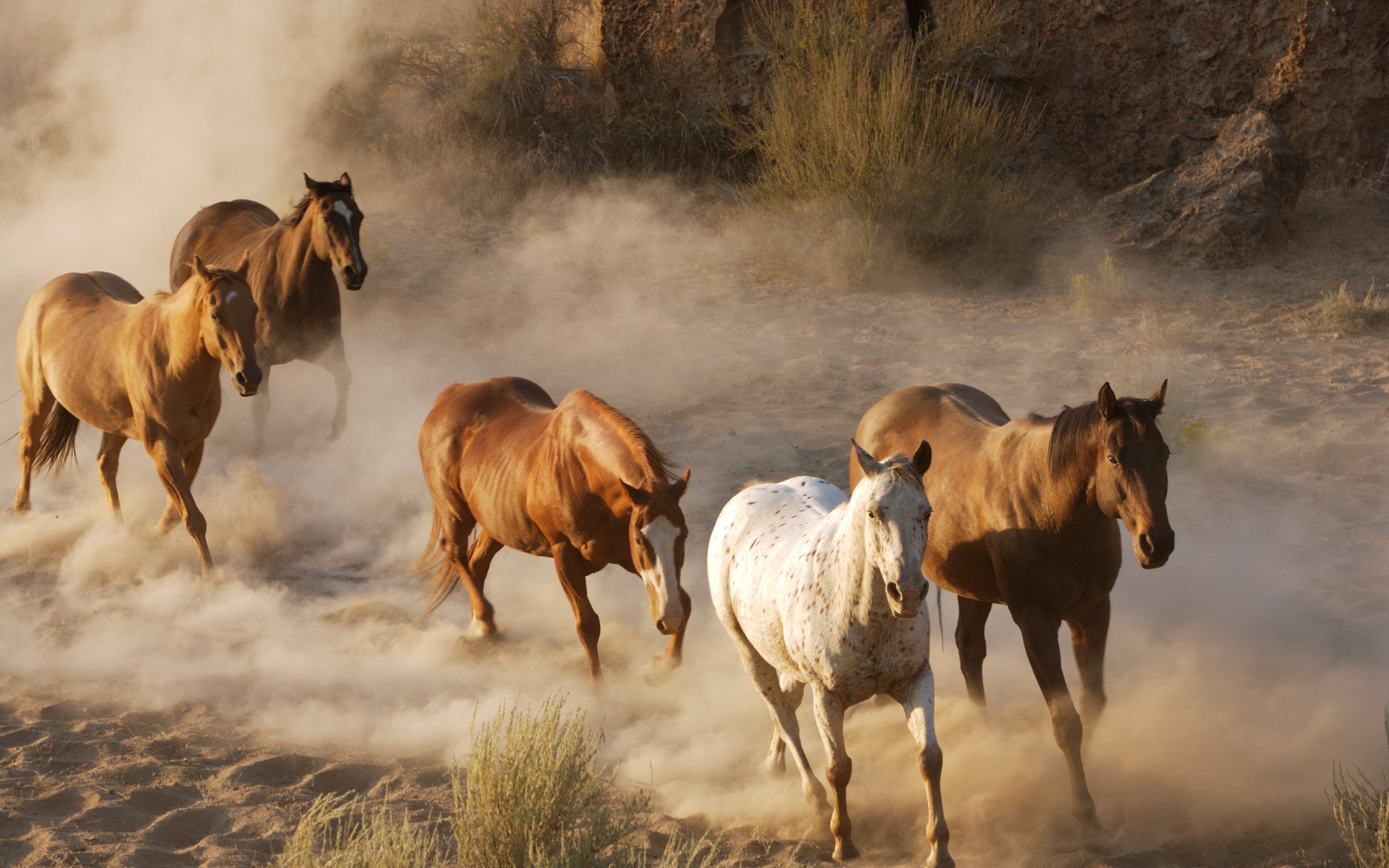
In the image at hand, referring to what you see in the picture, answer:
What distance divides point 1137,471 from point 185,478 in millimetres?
5649

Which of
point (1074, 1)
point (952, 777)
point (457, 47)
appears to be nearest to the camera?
point (952, 777)

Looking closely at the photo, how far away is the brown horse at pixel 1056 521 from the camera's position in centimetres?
406

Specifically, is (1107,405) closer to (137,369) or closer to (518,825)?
(518,825)

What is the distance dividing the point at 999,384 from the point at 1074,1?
20.9 ft

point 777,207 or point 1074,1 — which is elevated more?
point 1074,1

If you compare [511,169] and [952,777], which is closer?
[952,777]

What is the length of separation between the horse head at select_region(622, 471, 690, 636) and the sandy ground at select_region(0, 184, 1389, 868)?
2.41 ft

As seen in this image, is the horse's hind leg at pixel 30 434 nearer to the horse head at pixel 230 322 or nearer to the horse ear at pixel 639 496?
the horse head at pixel 230 322

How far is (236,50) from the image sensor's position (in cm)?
1670

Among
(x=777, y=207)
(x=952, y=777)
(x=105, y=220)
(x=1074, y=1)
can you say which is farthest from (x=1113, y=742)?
(x=105, y=220)

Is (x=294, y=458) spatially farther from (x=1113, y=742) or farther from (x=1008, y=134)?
(x=1008, y=134)

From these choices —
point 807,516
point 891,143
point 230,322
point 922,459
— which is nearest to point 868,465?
point 922,459

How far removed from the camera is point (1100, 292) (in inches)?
414

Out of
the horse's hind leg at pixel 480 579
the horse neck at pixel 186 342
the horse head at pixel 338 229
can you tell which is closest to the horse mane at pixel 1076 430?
the horse's hind leg at pixel 480 579
